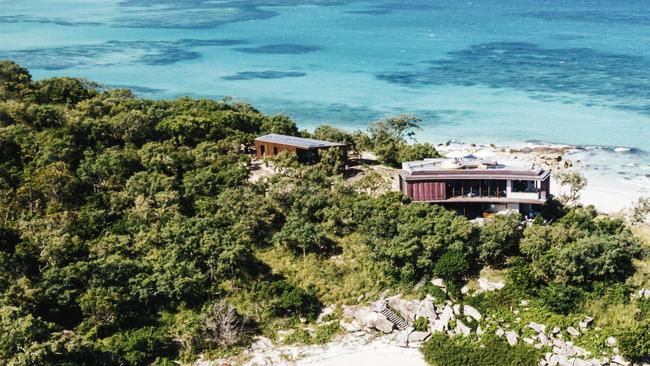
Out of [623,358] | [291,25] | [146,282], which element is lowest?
[623,358]

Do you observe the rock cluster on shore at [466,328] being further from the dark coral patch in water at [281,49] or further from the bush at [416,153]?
the dark coral patch in water at [281,49]

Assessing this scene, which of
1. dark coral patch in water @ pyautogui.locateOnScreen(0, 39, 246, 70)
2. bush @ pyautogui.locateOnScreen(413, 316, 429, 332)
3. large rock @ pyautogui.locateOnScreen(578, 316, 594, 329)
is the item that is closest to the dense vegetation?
large rock @ pyautogui.locateOnScreen(578, 316, 594, 329)

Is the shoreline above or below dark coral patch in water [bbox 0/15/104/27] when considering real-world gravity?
below

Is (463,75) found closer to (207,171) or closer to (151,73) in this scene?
(151,73)

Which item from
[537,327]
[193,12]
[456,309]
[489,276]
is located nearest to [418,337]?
[456,309]

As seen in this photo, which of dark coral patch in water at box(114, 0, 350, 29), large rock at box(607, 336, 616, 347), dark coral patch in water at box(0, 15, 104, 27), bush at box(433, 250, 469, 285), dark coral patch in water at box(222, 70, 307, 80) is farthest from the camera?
dark coral patch in water at box(0, 15, 104, 27)

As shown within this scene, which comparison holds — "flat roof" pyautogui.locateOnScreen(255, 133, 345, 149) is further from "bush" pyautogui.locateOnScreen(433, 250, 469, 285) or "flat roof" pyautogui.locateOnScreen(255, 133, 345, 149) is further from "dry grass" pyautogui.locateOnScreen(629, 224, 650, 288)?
"dry grass" pyautogui.locateOnScreen(629, 224, 650, 288)

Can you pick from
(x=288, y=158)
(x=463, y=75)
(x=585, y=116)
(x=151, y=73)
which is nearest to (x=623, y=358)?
(x=288, y=158)
